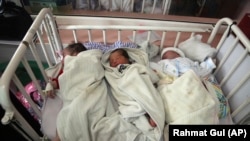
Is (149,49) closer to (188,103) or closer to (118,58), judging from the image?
(118,58)

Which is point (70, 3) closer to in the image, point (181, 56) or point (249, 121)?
point (181, 56)

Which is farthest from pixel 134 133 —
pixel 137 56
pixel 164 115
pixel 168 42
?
pixel 168 42

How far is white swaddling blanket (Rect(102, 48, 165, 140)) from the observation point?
800 mm

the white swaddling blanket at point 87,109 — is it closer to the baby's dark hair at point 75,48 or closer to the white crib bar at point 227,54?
the baby's dark hair at point 75,48

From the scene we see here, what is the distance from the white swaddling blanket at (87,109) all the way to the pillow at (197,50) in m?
0.65

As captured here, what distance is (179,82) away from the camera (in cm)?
93

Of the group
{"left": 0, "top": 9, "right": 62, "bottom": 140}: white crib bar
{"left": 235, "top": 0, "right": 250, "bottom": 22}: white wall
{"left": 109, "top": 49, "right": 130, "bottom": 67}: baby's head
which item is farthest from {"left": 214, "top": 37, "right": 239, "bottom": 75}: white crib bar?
{"left": 0, "top": 9, "right": 62, "bottom": 140}: white crib bar

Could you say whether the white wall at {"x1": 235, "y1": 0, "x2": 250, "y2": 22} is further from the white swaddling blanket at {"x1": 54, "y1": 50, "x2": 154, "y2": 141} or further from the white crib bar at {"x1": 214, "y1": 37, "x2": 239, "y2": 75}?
the white swaddling blanket at {"x1": 54, "y1": 50, "x2": 154, "y2": 141}

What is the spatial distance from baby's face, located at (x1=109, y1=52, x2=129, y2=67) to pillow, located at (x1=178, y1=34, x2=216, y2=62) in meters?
0.46

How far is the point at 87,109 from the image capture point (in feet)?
2.59

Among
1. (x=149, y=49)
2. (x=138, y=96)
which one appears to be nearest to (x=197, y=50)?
(x=149, y=49)

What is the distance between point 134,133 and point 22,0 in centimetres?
148

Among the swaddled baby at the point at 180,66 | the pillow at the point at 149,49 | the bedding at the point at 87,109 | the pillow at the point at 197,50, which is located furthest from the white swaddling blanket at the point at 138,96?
the pillow at the point at 197,50

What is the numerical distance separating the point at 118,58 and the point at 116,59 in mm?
14
